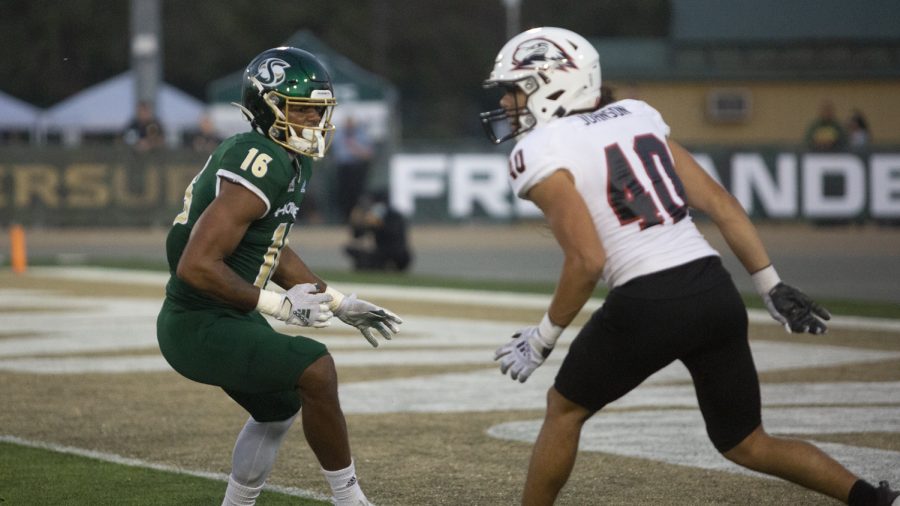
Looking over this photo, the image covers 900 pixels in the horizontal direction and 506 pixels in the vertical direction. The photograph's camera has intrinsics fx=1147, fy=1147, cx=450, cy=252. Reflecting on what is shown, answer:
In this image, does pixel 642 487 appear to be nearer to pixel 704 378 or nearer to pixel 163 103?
pixel 704 378

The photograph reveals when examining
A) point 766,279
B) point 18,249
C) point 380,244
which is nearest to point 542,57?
point 766,279

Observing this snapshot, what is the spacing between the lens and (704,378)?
3619 mm

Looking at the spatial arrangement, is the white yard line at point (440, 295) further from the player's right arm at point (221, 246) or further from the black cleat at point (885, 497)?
the player's right arm at point (221, 246)

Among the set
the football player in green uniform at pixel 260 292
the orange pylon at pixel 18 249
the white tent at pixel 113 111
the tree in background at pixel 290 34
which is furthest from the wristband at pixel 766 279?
the tree in background at pixel 290 34

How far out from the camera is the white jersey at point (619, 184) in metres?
3.51

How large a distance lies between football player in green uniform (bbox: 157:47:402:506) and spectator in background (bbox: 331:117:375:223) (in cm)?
1519

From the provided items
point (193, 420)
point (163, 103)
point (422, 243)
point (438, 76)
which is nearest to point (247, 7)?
point (438, 76)

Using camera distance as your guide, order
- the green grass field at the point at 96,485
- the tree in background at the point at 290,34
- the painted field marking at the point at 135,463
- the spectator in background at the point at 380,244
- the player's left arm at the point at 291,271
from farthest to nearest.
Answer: the tree in background at the point at 290,34
the spectator in background at the point at 380,244
the painted field marking at the point at 135,463
the green grass field at the point at 96,485
the player's left arm at the point at 291,271

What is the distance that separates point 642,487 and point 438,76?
5306cm

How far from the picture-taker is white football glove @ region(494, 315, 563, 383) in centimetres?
356

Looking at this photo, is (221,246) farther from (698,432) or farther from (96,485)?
(698,432)

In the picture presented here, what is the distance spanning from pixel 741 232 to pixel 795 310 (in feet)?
1.02

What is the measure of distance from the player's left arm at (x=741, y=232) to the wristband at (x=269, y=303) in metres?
1.38

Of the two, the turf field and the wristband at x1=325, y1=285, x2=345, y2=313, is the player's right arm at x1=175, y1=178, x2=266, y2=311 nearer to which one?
the wristband at x1=325, y1=285, x2=345, y2=313
